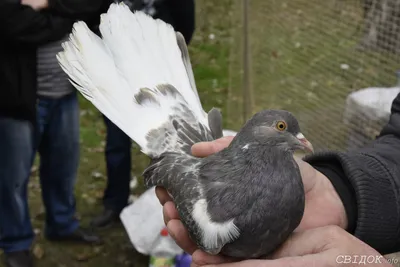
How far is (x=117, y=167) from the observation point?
3334 millimetres

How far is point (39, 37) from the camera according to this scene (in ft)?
8.17

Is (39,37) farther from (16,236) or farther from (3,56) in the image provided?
(16,236)

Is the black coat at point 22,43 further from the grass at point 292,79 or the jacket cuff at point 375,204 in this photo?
the jacket cuff at point 375,204

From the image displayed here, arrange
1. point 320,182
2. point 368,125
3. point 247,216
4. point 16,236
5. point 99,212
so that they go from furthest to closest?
point 99,212 → point 368,125 → point 16,236 → point 320,182 → point 247,216

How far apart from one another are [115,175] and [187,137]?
1616 millimetres

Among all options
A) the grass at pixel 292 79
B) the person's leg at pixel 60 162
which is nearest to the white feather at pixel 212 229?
the person's leg at pixel 60 162

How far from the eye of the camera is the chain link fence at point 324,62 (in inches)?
134

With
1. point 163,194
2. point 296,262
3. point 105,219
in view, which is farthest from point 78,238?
point 296,262

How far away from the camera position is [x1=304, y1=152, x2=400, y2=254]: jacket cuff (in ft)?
5.13

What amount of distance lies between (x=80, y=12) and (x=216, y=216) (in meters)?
1.47

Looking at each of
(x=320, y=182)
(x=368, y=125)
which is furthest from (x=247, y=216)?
(x=368, y=125)

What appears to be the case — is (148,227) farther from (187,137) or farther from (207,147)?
(207,147)

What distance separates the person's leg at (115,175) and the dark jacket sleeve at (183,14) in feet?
2.18

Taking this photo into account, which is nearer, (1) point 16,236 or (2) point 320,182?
(2) point 320,182
